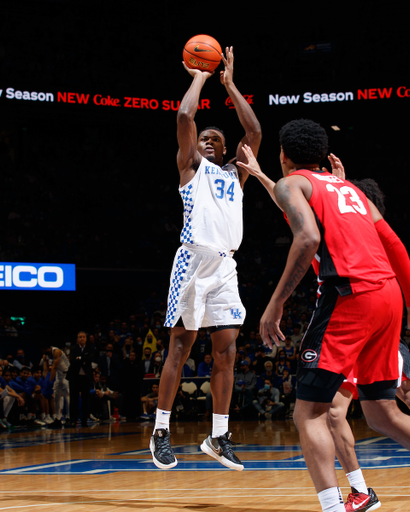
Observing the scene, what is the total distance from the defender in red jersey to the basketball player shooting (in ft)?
4.92

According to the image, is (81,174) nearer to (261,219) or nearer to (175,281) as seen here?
(261,219)

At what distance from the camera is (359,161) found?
24.4 meters

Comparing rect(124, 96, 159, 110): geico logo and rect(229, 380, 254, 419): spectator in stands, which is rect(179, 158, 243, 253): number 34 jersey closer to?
rect(229, 380, 254, 419): spectator in stands

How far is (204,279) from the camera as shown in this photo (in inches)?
180

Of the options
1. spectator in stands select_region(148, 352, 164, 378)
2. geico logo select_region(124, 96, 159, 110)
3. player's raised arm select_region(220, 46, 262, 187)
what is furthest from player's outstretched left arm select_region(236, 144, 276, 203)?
geico logo select_region(124, 96, 159, 110)

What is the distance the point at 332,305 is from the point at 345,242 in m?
0.30

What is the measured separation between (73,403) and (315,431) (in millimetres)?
9937

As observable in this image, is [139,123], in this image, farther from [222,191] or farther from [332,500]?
[332,500]

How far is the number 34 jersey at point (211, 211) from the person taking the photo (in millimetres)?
4555

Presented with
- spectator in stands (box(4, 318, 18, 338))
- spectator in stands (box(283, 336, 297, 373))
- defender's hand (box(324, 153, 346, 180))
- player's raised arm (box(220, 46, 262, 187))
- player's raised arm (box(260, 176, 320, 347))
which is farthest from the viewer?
spectator in stands (box(4, 318, 18, 338))

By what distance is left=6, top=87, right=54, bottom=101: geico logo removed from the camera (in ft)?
65.2

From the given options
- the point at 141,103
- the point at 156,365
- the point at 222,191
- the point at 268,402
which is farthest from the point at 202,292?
the point at 141,103

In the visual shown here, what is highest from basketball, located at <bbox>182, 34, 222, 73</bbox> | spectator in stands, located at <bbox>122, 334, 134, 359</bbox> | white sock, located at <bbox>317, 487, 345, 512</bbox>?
basketball, located at <bbox>182, 34, 222, 73</bbox>

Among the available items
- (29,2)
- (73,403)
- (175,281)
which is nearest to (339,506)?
(175,281)
